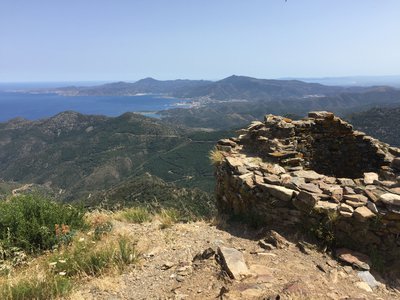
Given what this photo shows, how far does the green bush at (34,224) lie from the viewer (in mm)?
5758

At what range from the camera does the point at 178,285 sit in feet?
14.6

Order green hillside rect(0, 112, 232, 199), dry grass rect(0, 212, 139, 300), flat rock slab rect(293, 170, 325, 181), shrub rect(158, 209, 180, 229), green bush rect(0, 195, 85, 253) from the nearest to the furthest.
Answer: dry grass rect(0, 212, 139, 300)
green bush rect(0, 195, 85, 253)
flat rock slab rect(293, 170, 325, 181)
shrub rect(158, 209, 180, 229)
green hillside rect(0, 112, 232, 199)

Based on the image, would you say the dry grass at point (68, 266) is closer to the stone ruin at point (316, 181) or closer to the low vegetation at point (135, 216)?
the low vegetation at point (135, 216)

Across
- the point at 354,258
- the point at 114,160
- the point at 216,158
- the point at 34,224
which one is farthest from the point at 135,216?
the point at 114,160

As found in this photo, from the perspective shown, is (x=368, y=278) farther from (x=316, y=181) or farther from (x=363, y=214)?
(x=316, y=181)

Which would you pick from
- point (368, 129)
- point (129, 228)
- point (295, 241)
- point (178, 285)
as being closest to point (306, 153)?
point (295, 241)

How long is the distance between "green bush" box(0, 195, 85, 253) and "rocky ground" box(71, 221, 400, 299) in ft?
5.15

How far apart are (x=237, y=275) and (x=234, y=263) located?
0.90 feet

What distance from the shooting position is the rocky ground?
414cm

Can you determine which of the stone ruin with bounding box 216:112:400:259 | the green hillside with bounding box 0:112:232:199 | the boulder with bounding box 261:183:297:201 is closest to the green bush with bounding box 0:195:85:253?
the stone ruin with bounding box 216:112:400:259

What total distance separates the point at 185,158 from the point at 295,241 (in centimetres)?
13198

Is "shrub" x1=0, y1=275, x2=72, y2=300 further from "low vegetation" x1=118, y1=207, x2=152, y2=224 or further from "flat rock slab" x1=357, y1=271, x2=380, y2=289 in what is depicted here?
"flat rock slab" x1=357, y1=271, x2=380, y2=289

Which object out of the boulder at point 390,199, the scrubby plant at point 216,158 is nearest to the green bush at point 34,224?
the scrubby plant at point 216,158

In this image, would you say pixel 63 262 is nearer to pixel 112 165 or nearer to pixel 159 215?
pixel 159 215
